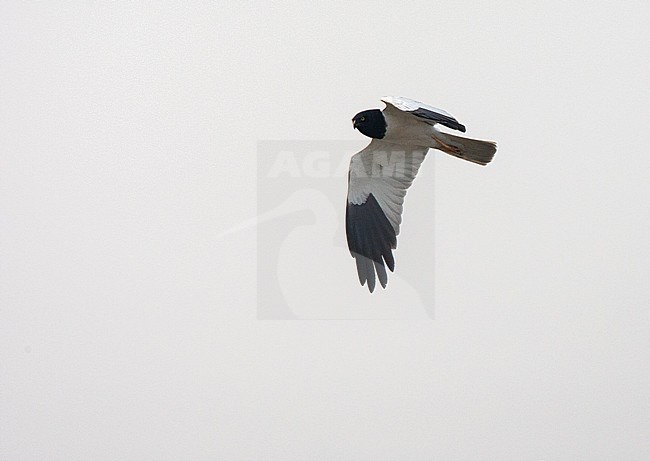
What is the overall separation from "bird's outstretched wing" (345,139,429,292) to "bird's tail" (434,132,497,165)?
0.26 metres

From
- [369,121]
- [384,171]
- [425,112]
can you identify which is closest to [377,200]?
[384,171]

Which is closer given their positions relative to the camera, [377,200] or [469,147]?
[469,147]

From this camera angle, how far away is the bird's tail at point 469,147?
15.9 feet

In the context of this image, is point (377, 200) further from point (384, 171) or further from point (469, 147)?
point (469, 147)

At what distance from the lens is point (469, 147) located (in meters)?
4.86

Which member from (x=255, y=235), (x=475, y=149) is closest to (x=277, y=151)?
(x=255, y=235)

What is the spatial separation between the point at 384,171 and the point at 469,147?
57cm

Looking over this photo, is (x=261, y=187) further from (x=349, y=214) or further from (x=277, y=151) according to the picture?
(x=349, y=214)

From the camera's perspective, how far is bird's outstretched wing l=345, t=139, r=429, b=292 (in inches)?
199

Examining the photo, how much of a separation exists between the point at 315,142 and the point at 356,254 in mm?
2122

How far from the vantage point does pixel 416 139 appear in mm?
4945

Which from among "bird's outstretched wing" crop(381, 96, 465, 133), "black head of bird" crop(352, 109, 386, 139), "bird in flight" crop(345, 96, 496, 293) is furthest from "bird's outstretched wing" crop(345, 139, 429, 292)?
"bird's outstretched wing" crop(381, 96, 465, 133)

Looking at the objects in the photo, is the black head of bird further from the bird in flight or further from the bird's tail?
the bird's tail

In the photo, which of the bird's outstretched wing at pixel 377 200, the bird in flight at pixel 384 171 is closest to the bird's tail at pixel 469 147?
the bird in flight at pixel 384 171
